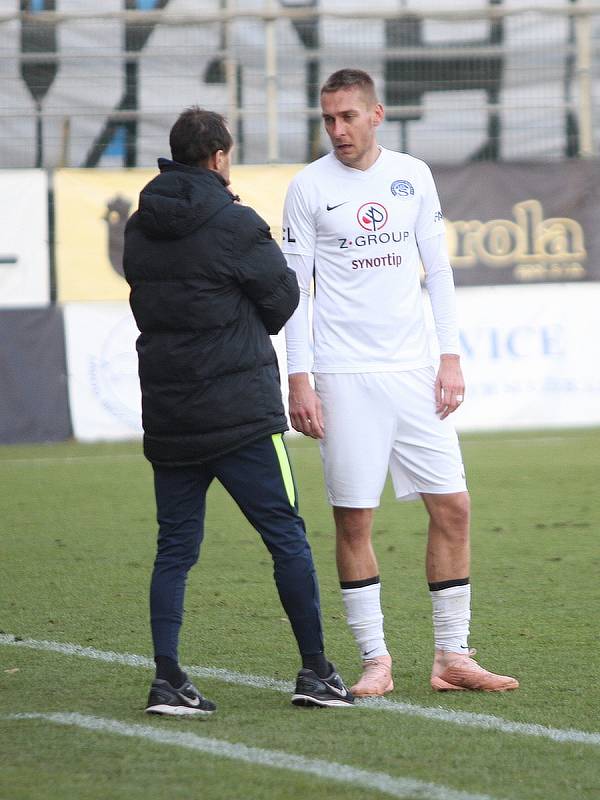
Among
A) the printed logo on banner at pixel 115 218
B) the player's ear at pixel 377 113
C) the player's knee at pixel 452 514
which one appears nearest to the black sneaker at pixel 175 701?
the player's knee at pixel 452 514

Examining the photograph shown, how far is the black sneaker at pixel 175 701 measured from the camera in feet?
14.0

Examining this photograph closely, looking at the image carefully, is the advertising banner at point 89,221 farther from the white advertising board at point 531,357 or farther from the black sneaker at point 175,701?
the black sneaker at point 175,701

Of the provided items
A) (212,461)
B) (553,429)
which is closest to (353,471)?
(212,461)

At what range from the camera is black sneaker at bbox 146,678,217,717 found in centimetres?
428

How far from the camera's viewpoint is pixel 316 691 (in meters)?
4.39

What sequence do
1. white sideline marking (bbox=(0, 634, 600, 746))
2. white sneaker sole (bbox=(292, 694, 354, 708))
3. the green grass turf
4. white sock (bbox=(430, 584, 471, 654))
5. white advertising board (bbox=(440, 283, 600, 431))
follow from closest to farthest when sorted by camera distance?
the green grass turf → white sideline marking (bbox=(0, 634, 600, 746)) → white sneaker sole (bbox=(292, 694, 354, 708)) → white sock (bbox=(430, 584, 471, 654)) → white advertising board (bbox=(440, 283, 600, 431))

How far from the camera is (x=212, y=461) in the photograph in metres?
4.33

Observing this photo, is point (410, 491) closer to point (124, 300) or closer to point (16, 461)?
point (16, 461)

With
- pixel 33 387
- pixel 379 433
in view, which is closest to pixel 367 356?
pixel 379 433

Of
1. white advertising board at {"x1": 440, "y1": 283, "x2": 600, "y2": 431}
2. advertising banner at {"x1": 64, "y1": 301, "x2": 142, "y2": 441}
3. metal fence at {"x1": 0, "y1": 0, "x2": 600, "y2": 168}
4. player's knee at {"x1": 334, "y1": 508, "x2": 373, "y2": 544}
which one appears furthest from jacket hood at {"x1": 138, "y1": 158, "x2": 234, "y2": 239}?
metal fence at {"x1": 0, "y1": 0, "x2": 600, "y2": 168}

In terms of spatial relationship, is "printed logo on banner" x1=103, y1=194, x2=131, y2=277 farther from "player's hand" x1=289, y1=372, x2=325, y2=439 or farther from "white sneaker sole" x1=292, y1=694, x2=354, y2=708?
"white sneaker sole" x1=292, y1=694, x2=354, y2=708

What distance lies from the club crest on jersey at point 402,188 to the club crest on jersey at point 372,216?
0.08m

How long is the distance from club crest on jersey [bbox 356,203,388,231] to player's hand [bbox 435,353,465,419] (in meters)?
0.49

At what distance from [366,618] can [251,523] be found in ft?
2.34
